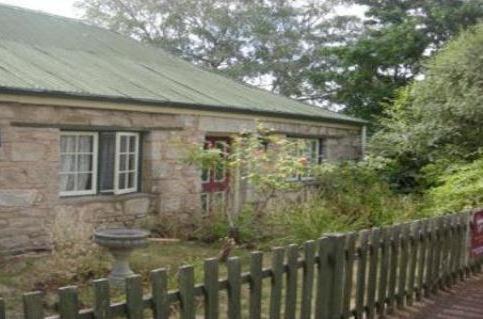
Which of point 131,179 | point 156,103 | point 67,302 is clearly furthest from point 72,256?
point 67,302

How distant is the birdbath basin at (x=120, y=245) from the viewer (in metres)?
6.96

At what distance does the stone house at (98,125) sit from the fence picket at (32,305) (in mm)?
5846

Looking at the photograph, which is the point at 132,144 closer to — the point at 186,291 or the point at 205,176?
the point at 205,176

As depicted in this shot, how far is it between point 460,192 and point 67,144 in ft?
21.9

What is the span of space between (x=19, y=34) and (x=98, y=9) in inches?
818

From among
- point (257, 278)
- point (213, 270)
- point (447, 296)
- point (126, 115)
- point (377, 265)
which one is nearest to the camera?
point (213, 270)

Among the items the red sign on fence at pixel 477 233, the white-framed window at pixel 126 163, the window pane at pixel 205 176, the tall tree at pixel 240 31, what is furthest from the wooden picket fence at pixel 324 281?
the tall tree at pixel 240 31

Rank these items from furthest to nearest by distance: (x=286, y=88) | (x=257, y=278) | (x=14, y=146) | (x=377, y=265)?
(x=286, y=88) < (x=14, y=146) < (x=377, y=265) < (x=257, y=278)

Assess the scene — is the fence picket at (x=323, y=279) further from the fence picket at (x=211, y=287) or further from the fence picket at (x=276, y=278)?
the fence picket at (x=211, y=287)

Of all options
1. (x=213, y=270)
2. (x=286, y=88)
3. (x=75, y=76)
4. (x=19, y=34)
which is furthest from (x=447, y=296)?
(x=286, y=88)

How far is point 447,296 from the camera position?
7.05 m

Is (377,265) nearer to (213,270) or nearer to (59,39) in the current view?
(213,270)

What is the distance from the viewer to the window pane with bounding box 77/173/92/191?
1031 cm

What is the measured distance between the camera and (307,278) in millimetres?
4910
